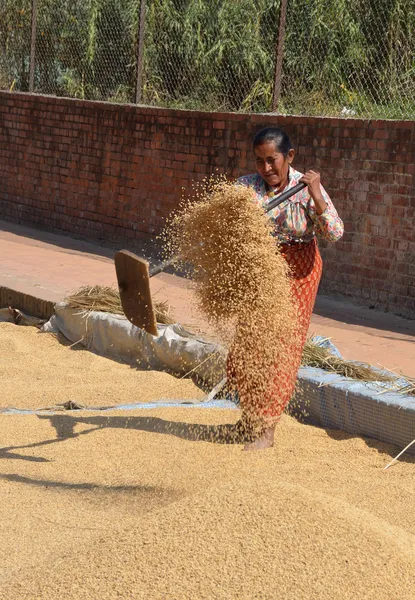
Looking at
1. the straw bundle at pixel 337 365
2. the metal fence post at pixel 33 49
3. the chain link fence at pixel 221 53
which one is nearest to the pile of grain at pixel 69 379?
the straw bundle at pixel 337 365

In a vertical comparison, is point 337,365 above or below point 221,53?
below

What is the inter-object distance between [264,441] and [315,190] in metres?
1.18

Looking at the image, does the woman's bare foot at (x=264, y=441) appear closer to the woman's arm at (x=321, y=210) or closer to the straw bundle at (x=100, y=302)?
the woman's arm at (x=321, y=210)

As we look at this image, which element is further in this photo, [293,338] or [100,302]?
[100,302]

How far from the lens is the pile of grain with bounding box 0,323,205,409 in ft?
18.4

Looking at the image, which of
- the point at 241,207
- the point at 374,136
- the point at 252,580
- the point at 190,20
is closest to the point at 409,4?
the point at 374,136

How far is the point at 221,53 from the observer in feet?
34.1

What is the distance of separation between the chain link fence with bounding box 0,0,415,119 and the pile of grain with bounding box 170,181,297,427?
4282 mm

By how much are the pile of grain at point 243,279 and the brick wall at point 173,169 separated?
3.41m

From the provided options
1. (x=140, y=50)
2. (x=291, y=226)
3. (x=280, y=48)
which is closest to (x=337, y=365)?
(x=291, y=226)

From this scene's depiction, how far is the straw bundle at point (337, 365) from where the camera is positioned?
5277mm

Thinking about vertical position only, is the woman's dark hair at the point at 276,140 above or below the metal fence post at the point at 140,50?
below

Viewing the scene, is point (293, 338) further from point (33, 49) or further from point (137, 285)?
point (33, 49)

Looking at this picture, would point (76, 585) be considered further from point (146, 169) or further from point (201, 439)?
point (146, 169)
